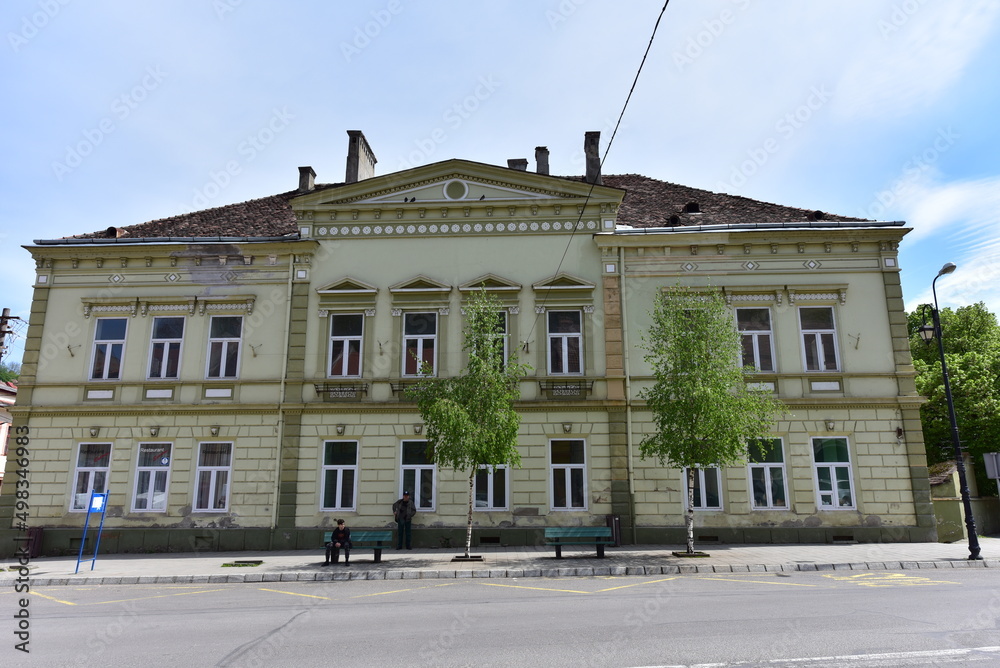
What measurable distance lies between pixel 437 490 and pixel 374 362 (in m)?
4.41

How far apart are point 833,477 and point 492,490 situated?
10.1 m

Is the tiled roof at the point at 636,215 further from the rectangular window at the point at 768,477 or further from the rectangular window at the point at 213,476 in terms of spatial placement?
the rectangular window at the point at 768,477

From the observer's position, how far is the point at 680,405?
1675 centimetres

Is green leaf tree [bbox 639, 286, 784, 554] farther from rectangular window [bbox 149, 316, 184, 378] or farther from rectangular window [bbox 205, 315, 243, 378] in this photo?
rectangular window [bbox 149, 316, 184, 378]

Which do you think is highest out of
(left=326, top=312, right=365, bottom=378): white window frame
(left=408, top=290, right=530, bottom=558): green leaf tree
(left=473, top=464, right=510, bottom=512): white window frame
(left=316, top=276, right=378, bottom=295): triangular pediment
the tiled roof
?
the tiled roof

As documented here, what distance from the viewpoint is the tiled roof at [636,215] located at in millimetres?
22148

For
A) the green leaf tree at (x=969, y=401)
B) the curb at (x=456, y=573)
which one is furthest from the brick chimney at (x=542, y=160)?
the green leaf tree at (x=969, y=401)

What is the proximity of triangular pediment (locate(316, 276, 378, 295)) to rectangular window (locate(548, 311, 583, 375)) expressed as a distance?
582 centimetres

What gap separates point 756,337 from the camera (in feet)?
66.9

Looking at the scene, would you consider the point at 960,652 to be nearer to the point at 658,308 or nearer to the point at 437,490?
the point at 658,308

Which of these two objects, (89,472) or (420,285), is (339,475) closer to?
(420,285)

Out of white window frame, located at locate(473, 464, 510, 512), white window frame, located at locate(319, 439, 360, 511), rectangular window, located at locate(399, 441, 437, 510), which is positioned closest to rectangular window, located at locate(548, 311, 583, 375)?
white window frame, located at locate(473, 464, 510, 512)

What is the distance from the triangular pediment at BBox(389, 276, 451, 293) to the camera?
816 inches

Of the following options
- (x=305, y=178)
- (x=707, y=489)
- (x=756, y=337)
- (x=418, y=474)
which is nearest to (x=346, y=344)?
(x=418, y=474)
